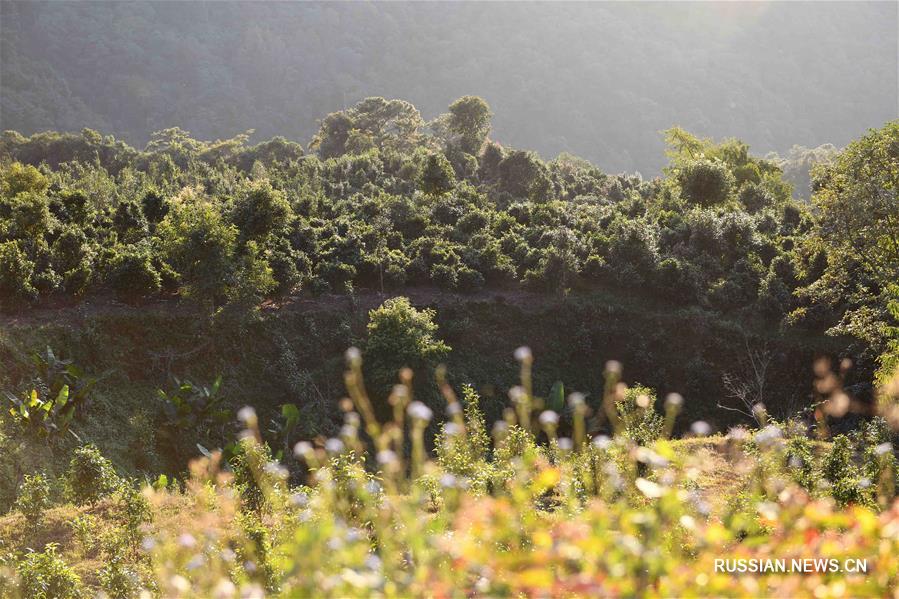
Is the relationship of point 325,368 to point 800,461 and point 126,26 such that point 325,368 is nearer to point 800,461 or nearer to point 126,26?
point 800,461

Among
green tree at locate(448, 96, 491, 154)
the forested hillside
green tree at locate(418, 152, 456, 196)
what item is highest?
the forested hillside

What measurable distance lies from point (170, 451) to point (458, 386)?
9.01m

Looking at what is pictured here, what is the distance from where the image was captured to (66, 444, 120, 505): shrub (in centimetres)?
1191

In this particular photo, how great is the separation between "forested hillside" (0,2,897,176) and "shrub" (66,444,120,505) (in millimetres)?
103606

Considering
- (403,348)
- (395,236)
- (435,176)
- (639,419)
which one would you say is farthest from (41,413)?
(435,176)

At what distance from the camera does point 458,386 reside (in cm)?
2278

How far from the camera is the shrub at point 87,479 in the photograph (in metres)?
11.9

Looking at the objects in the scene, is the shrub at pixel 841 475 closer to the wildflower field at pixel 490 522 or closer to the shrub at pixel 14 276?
the wildflower field at pixel 490 522

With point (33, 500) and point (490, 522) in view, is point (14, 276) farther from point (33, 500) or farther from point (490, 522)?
point (490, 522)

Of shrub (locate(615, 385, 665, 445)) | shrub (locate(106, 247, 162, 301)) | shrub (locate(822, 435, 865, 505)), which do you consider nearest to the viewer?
shrub (locate(822, 435, 865, 505))

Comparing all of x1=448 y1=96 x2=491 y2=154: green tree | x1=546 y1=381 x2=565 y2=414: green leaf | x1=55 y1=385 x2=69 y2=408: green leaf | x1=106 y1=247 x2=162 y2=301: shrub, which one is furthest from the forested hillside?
x1=55 y1=385 x2=69 y2=408: green leaf

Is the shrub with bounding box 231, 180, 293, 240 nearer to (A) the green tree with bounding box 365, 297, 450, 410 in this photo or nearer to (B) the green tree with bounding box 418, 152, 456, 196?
(A) the green tree with bounding box 365, 297, 450, 410

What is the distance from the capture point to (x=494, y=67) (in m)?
140

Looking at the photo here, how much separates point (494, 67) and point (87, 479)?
13778 centimetres
